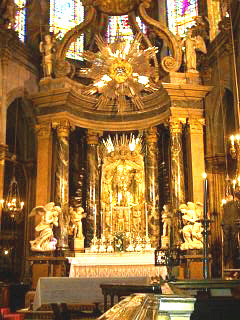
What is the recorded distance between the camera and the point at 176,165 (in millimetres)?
14594

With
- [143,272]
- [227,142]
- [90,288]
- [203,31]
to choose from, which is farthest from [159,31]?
[90,288]

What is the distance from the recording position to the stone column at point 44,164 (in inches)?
574

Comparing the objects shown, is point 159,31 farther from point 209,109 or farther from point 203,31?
point 209,109

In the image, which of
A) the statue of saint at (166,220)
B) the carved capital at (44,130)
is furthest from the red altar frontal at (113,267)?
the carved capital at (44,130)

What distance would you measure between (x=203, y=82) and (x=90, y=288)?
10338 mm

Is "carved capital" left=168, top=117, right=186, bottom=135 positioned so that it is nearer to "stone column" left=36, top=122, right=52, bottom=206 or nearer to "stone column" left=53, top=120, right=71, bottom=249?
"stone column" left=53, top=120, right=71, bottom=249

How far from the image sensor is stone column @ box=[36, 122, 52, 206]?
14578mm

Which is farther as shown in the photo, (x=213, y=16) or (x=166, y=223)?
(x=213, y=16)

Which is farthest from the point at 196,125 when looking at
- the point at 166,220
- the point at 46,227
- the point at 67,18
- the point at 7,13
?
the point at 67,18

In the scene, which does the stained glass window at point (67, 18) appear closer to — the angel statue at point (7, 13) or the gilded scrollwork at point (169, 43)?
the angel statue at point (7, 13)

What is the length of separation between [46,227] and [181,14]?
10.7 m

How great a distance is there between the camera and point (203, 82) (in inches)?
656

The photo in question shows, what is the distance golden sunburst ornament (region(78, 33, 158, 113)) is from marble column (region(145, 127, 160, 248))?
1226 mm

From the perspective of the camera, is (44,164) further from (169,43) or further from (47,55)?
(169,43)
